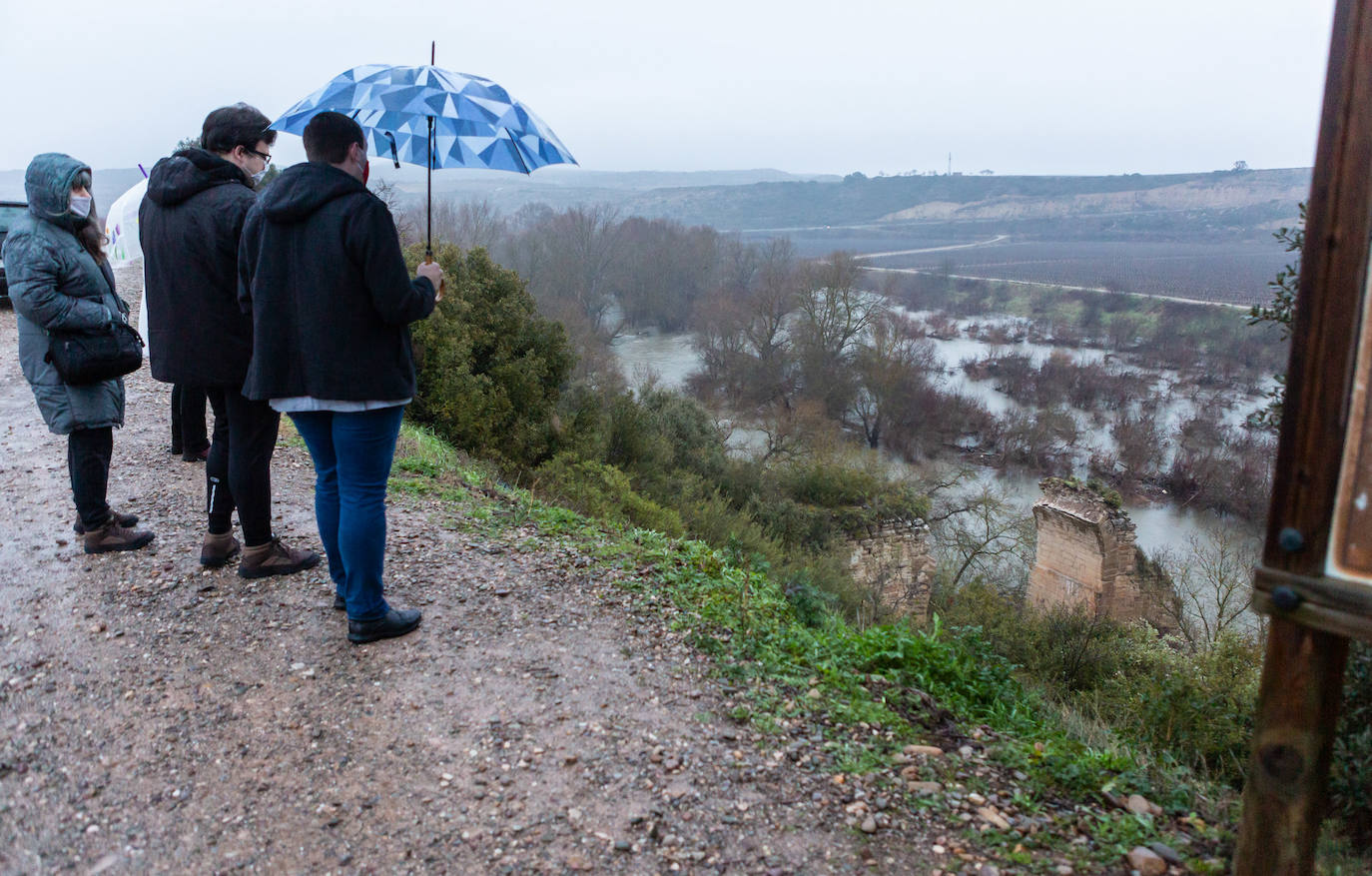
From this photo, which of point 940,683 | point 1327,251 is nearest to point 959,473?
point 940,683

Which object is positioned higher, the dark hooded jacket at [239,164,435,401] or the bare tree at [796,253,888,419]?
the dark hooded jacket at [239,164,435,401]

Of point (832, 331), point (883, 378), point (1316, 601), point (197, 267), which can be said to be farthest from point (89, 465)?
point (832, 331)

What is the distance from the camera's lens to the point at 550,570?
4750 millimetres

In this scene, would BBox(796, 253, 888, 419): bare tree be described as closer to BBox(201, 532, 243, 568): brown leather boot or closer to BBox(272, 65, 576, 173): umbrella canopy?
BBox(272, 65, 576, 173): umbrella canopy

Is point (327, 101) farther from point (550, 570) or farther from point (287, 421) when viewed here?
point (287, 421)

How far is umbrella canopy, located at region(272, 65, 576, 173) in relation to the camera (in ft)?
13.6

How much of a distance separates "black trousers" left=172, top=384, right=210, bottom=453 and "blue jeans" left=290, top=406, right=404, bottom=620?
3151 millimetres

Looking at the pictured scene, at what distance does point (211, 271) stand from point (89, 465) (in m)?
1.34

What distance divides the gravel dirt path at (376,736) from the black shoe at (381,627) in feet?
0.20

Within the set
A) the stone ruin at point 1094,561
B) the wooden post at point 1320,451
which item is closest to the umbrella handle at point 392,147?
the wooden post at point 1320,451

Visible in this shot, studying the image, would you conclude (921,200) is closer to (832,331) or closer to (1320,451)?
(832,331)

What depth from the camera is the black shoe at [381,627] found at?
369 centimetres

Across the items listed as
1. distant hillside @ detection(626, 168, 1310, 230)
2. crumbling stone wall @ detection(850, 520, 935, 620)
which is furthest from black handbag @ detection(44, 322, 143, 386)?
distant hillside @ detection(626, 168, 1310, 230)

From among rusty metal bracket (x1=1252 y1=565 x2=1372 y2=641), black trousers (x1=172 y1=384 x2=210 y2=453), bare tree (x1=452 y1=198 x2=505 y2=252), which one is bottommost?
black trousers (x1=172 y1=384 x2=210 y2=453)
